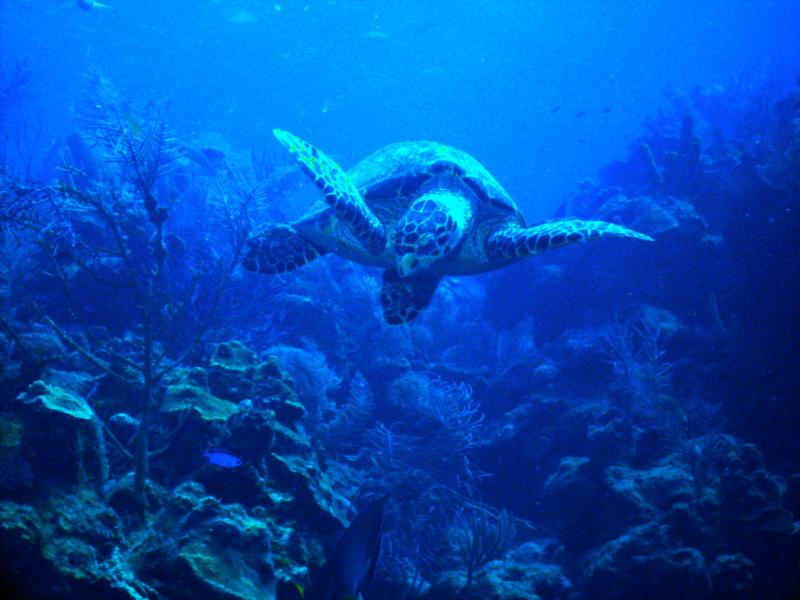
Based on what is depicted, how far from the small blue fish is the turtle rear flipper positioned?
3011 millimetres

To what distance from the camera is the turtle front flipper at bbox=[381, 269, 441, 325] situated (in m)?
5.38

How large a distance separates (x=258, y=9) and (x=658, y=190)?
166 feet

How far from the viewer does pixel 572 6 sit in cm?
6456

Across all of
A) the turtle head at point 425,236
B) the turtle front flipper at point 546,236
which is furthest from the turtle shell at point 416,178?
the turtle head at point 425,236

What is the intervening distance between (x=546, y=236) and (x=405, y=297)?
70.8 inches

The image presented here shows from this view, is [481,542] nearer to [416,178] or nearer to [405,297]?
[405,297]

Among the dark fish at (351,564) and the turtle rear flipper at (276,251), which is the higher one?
the turtle rear flipper at (276,251)

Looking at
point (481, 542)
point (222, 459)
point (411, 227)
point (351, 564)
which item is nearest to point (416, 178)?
point (411, 227)

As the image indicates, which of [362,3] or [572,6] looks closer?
[362,3]

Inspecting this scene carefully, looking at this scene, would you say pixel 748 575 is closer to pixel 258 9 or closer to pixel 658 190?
pixel 658 190

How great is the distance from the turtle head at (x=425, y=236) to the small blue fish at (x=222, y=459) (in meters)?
2.43

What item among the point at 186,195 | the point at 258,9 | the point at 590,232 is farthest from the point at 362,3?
the point at 590,232

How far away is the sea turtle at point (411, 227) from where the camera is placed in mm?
4629

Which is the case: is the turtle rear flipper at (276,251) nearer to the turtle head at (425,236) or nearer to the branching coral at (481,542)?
the turtle head at (425,236)
